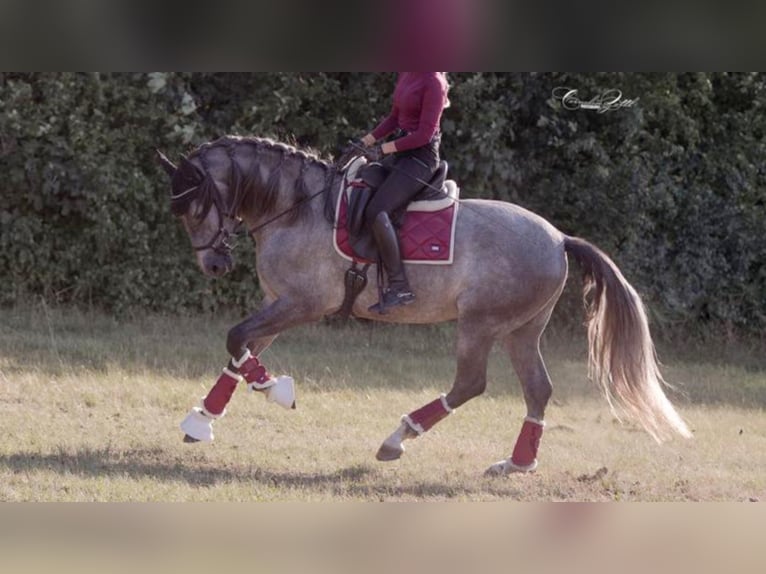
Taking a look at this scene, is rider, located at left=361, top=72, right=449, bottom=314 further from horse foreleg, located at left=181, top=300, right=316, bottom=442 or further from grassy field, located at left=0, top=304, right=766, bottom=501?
grassy field, located at left=0, top=304, right=766, bottom=501

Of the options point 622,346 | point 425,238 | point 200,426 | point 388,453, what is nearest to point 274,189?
point 425,238

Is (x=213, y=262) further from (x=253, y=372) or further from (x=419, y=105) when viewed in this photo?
(x=419, y=105)

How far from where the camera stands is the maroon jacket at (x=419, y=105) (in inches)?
276

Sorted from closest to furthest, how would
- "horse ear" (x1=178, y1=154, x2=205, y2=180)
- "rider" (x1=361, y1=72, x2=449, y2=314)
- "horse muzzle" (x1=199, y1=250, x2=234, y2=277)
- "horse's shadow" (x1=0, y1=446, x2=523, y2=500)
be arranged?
"horse's shadow" (x1=0, y1=446, x2=523, y2=500) → "rider" (x1=361, y1=72, x2=449, y2=314) → "horse ear" (x1=178, y1=154, x2=205, y2=180) → "horse muzzle" (x1=199, y1=250, x2=234, y2=277)

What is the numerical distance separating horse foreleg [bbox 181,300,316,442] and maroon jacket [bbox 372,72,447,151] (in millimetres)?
1392

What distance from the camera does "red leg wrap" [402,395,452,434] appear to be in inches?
292

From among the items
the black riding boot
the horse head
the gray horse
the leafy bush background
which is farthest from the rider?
the leafy bush background

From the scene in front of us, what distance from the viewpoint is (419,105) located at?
720 cm

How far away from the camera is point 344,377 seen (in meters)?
10.5

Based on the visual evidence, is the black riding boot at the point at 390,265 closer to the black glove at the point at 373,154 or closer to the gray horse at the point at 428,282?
the gray horse at the point at 428,282

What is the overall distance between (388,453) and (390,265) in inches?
51.4

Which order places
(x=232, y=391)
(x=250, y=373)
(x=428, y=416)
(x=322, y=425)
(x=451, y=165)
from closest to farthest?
(x=250, y=373) < (x=428, y=416) < (x=232, y=391) < (x=322, y=425) < (x=451, y=165)
